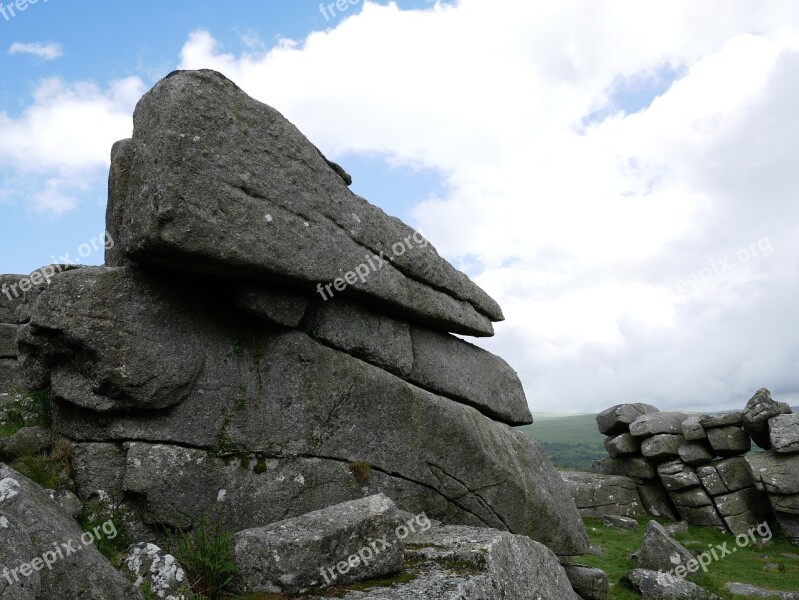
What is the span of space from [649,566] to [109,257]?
75.5 feet

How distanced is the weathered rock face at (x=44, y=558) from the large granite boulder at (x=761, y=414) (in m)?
35.6

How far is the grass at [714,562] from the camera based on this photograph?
76.7ft

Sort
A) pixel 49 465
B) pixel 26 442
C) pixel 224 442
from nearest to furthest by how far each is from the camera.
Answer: pixel 49 465 < pixel 26 442 < pixel 224 442

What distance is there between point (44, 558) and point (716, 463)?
1461 inches

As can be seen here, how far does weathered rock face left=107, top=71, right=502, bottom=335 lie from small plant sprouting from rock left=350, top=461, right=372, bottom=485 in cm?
369

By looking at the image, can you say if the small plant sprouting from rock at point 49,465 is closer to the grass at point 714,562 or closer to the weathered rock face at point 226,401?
the weathered rock face at point 226,401

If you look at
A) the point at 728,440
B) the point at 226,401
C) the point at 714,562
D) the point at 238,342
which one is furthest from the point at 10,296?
the point at 728,440

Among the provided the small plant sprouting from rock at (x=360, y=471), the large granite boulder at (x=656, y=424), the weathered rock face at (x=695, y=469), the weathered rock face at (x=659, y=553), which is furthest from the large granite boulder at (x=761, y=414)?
the small plant sprouting from rock at (x=360, y=471)

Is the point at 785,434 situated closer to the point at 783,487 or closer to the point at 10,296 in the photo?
the point at 783,487

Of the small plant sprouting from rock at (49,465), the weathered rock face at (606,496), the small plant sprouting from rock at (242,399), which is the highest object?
the small plant sprouting from rock at (242,399)

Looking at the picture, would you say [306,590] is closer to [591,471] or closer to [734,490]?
[734,490]

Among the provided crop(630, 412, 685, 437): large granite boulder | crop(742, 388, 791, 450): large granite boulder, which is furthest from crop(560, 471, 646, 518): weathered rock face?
crop(742, 388, 791, 450): large granite boulder

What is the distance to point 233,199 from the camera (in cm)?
1109

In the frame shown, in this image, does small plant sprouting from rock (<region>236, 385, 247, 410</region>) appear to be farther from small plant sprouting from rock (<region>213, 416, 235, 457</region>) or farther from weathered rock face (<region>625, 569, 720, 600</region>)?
weathered rock face (<region>625, 569, 720, 600</region>)
